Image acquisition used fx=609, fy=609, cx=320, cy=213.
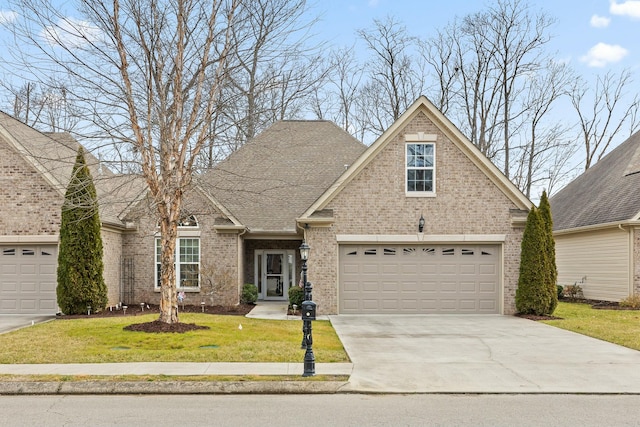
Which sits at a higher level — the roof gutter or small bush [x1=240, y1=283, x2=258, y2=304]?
the roof gutter

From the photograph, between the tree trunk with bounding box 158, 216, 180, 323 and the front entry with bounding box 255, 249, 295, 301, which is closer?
the tree trunk with bounding box 158, 216, 180, 323

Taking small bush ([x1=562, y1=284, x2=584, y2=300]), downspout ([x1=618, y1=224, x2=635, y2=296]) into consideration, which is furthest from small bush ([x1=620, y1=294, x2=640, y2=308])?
small bush ([x1=562, y1=284, x2=584, y2=300])

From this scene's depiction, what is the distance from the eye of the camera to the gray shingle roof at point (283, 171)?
23.3m

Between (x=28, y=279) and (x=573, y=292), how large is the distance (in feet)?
66.6

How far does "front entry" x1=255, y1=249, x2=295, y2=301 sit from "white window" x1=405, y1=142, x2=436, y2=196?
23.4 feet

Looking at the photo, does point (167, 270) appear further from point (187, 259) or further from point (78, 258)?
point (187, 259)

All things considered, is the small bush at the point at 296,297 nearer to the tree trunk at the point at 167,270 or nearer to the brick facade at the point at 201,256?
the brick facade at the point at 201,256

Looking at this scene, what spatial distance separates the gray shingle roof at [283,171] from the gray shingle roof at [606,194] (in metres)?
9.73

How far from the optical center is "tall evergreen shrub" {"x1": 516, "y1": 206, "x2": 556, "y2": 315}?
18000 millimetres

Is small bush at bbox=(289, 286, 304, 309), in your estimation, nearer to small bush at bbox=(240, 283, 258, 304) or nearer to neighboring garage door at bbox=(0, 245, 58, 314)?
small bush at bbox=(240, 283, 258, 304)

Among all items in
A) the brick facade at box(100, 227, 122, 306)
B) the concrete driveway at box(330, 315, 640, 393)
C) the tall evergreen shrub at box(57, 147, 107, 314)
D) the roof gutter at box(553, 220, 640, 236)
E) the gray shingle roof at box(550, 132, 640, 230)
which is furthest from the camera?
the gray shingle roof at box(550, 132, 640, 230)

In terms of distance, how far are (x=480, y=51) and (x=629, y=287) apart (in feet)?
68.8
